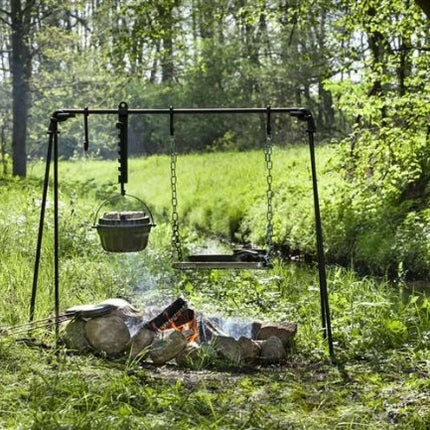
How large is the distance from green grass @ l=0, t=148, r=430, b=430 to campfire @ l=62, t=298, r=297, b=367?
0.12m

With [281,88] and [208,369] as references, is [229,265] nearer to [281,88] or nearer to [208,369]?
[208,369]

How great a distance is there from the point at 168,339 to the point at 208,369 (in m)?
0.36

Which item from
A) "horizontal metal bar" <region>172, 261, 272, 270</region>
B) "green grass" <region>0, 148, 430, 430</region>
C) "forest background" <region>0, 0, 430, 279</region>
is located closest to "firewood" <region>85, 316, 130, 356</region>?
"green grass" <region>0, 148, 430, 430</region>

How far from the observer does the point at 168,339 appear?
5.32 m

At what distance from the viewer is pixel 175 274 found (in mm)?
8516

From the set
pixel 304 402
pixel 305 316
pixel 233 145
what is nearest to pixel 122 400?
pixel 304 402

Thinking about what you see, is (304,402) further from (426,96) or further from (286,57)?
(286,57)

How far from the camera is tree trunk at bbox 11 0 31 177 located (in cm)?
1753

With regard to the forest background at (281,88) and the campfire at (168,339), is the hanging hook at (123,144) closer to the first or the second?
the campfire at (168,339)

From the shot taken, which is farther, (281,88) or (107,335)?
(281,88)

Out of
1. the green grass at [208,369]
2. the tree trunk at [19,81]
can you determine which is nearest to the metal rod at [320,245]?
the green grass at [208,369]

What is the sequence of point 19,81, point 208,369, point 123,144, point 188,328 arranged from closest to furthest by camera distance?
point 208,369 < point 123,144 < point 188,328 < point 19,81

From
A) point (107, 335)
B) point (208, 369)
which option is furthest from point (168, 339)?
point (107, 335)

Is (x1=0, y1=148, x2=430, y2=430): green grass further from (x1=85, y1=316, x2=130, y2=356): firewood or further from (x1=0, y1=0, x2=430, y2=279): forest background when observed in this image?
(x1=0, y1=0, x2=430, y2=279): forest background
